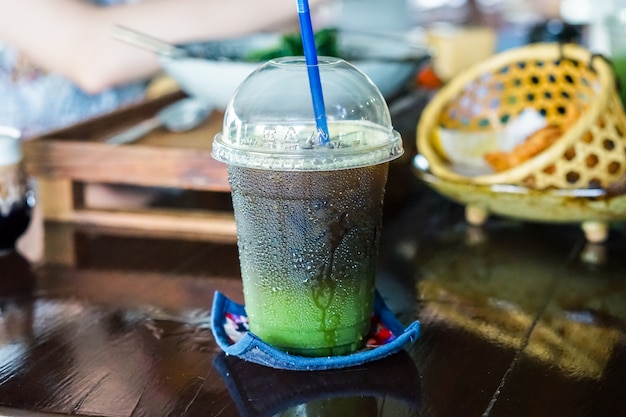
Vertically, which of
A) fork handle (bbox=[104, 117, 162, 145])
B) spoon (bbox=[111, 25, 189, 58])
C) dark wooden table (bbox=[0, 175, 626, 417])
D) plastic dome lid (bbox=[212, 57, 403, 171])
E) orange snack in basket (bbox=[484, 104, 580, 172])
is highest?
spoon (bbox=[111, 25, 189, 58])

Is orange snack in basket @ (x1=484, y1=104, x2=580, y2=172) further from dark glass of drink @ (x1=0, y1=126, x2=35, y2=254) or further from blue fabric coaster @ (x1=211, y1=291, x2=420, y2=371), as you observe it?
dark glass of drink @ (x1=0, y1=126, x2=35, y2=254)

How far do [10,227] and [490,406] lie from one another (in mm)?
670

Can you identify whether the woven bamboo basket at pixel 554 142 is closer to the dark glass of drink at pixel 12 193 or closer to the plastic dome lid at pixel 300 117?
the plastic dome lid at pixel 300 117

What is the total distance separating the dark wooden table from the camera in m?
0.64

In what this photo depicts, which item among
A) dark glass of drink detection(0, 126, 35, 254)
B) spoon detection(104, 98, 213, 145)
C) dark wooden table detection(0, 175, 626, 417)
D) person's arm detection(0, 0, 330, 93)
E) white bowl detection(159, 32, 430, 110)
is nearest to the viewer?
dark wooden table detection(0, 175, 626, 417)

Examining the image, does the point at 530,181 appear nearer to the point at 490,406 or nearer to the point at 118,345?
the point at 490,406

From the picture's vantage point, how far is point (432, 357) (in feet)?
2.39

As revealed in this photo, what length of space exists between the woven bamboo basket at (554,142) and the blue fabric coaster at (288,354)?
12.8 inches

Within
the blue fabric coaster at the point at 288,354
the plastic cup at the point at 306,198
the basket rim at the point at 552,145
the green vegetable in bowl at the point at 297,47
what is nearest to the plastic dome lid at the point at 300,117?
the plastic cup at the point at 306,198

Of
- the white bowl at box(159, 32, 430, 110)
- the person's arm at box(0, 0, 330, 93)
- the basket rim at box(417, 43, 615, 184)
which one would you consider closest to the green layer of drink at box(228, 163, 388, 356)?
the basket rim at box(417, 43, 615, 184)

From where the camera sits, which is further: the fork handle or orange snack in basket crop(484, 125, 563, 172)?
the fork handle

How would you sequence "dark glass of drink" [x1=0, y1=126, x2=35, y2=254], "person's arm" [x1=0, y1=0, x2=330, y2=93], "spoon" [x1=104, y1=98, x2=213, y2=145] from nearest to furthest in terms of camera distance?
"dark glass of drink" [x1=0, y1=126, x2=35, y2=254], "spoon" [x1=104, y1=98, x2=213, y2=145], "person's arm" [x1=0, y1=0, x2=330, y2=93]

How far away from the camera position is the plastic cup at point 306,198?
66cm

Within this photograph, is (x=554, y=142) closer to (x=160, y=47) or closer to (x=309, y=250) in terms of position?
(x=309, y=250)
